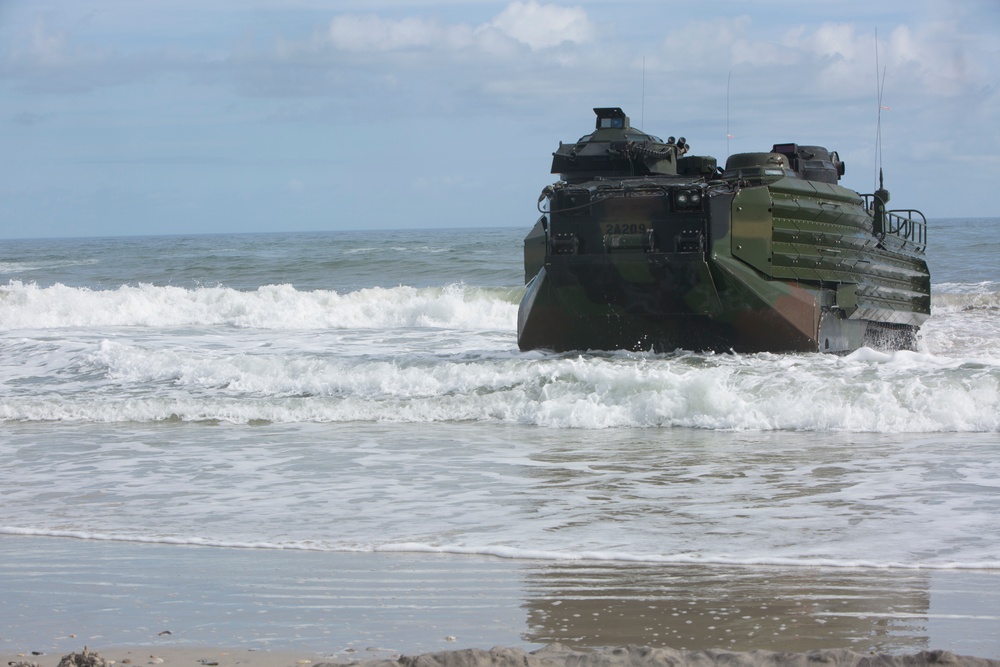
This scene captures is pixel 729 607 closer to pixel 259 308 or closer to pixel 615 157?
pixel 615 157

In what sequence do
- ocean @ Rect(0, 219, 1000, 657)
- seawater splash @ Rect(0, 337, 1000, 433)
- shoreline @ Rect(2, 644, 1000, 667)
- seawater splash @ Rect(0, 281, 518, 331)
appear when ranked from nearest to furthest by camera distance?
shoreline @ Rect(2, 644, 1000, 667) < ocean @ Rect(0, 219, 1000, 657) < seawater splash @ Rect(0, 337, 1000, 433) < seawater splash @ Rect(0, 281, 518, 331)

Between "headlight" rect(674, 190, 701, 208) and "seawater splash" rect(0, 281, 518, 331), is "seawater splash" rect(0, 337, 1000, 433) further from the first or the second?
"seawater splash" rect(0, 281, 518, 331)

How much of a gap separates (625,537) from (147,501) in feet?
11.7

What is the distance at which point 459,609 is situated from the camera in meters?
5.29

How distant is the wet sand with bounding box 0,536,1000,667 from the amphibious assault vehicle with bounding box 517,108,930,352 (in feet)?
22.7

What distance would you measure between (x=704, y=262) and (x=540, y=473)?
4.28 metres

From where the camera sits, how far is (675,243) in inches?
500

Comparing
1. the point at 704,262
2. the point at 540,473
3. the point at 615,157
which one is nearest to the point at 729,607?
the point at 540,473

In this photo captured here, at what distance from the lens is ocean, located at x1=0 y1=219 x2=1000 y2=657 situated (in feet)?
18.6

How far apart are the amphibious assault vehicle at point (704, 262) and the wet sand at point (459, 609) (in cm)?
691

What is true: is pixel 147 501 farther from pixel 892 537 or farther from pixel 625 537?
pixel 892 537

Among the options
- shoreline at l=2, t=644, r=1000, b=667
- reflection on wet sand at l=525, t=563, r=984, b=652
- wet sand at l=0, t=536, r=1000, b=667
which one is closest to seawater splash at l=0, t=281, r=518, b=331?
wet sand at l=0, t=536, r=1000, b=667

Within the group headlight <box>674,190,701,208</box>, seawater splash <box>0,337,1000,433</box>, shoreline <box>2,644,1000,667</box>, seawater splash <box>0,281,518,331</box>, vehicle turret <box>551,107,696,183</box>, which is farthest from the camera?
seawater splash <box>0,281,518,331</box>

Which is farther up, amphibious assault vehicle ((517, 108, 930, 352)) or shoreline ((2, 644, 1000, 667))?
amphibious assault vehicle ((517, 108, 930, 352))
